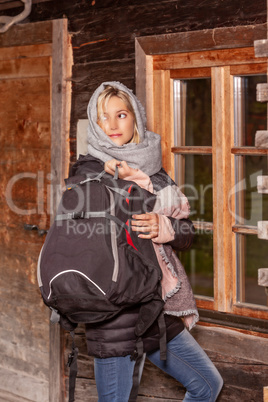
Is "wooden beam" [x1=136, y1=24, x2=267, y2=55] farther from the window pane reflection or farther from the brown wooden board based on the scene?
the window pane reflection

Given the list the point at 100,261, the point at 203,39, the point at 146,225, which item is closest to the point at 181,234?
the point at 146,225

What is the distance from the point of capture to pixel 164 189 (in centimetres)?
311

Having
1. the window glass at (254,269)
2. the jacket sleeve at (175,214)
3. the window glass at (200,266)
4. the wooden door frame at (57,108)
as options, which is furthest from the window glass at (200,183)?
the jacket sleeve at (175,214)

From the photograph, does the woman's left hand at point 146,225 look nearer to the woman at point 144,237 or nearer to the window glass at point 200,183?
the woman at point 144,237

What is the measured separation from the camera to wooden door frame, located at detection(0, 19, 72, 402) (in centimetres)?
421

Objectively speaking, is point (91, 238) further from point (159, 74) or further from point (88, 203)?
point (159, 74)

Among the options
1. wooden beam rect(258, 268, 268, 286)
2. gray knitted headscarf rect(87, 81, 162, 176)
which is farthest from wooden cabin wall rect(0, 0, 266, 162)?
wooden beam rect(258, 268, 268, 286)

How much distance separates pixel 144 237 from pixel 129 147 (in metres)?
0.43

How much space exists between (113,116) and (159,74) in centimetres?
83

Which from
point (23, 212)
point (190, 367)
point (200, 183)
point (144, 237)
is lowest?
point (190, 367)

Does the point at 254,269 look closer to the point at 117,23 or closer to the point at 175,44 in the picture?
the point at 117,23

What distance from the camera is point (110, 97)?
312cm

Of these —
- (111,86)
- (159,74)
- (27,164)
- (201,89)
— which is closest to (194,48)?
(159,74)

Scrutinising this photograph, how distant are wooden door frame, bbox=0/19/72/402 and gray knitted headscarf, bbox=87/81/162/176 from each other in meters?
1.15
